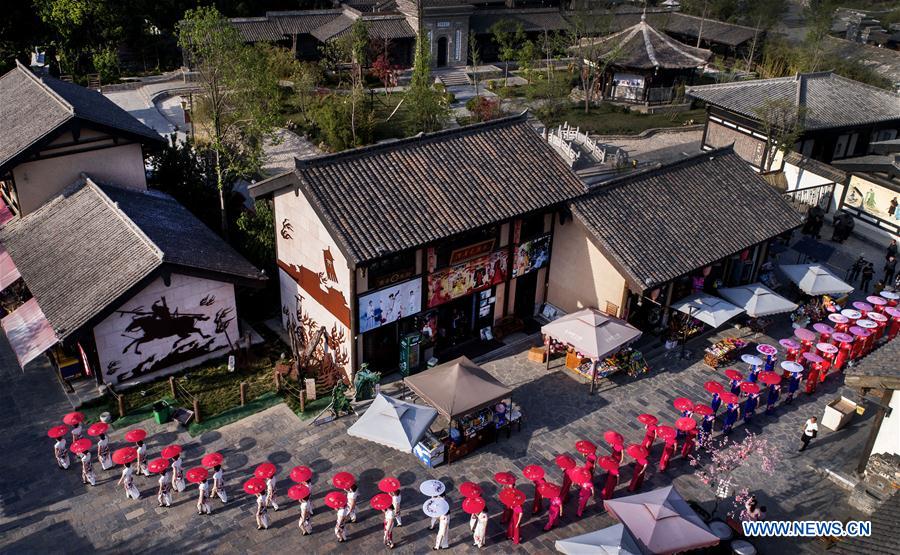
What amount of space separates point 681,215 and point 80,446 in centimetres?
2137

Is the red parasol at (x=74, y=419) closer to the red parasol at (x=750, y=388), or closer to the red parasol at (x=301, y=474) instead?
the red parasol at (x=301, y=474)

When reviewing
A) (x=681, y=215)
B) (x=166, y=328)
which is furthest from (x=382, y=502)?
(x=681, y=215)

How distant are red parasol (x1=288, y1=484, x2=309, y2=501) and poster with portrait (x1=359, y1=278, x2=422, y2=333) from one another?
6.06 m

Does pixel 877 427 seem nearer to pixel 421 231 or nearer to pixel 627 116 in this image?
pixel 421 231

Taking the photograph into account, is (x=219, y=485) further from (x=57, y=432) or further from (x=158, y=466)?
(x=57, y=432)

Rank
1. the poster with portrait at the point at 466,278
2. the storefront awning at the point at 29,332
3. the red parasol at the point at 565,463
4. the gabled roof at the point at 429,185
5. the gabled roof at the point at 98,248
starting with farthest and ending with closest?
1. the poster with portrait at the point at 466,278
2. the gabled roof at the point at 98,248
3. the gabled roof at the point at 429,185
4. the storefront awning at the point at 29,332
5. the red parasol at the point at 565,463

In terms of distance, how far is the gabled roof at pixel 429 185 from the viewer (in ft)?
72.9

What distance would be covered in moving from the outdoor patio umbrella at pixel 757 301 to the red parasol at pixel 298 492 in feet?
56.4

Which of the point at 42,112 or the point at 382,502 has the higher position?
the point at 42,112

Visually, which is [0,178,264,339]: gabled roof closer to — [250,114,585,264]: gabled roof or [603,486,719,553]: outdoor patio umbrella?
[250,114,585,264]: gabled roof

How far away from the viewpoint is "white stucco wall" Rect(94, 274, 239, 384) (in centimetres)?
2297

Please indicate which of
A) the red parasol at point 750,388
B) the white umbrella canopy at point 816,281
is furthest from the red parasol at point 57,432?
the white umbrella canopy at point 816,281

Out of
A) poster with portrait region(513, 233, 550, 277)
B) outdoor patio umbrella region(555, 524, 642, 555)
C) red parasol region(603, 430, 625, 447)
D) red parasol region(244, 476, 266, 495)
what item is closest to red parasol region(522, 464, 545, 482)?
outdoor patio umbrella region(555, 524, 642, 555)

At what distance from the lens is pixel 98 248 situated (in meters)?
24.2
